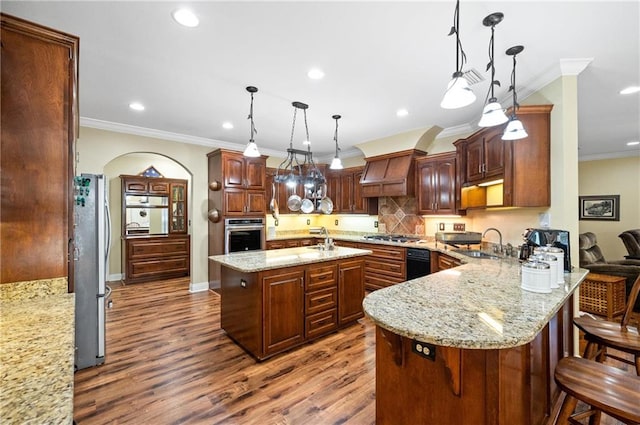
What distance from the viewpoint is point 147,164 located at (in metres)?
6.24

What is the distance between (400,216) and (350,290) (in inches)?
92.5

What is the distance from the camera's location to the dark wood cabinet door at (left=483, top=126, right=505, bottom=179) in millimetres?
2920

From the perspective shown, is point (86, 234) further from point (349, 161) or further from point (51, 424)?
point (349, 161)

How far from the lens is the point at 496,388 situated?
3.77 feet

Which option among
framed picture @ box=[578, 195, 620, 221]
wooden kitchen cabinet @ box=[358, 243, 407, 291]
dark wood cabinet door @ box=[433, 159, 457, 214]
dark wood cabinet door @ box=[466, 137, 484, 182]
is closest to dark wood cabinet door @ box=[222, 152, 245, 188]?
wooden kitchen cabinet @ box=[358, 243, 407, 291]

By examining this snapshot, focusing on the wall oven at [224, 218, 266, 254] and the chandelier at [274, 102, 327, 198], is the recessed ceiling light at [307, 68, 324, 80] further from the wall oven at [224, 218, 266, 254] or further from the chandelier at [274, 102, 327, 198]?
the wall oven at [224, 218, 266, 254]

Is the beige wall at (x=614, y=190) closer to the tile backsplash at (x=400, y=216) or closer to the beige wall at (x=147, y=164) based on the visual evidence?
the tile backsplash at (x=400, y=216)

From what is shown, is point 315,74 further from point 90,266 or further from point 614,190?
point 614,190

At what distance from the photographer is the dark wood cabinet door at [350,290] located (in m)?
3.29

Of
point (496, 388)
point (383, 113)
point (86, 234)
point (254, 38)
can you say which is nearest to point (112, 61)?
point (254, 38)

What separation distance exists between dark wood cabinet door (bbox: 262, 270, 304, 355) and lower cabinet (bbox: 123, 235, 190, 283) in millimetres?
4333

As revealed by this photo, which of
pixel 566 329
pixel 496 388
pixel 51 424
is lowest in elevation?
pixel 566 329

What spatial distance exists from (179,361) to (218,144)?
384cm

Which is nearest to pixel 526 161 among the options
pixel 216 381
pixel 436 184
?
pixel 436 184
